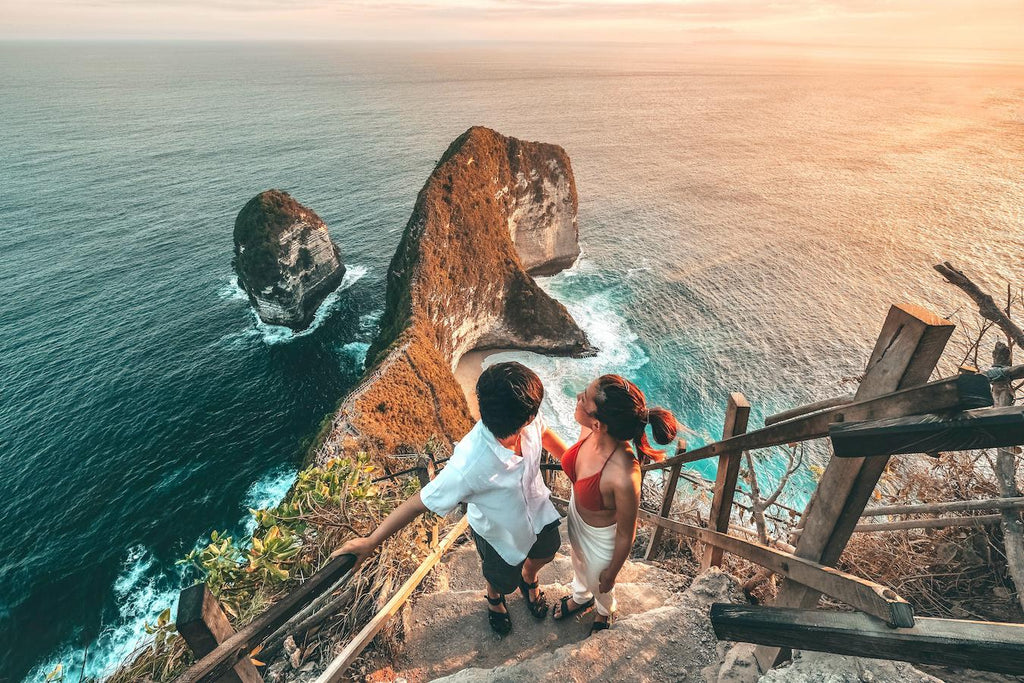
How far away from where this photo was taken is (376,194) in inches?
2165

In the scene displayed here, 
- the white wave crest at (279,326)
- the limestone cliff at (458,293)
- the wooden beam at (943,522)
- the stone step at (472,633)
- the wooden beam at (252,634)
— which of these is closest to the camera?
the wooden beam at (252,634)

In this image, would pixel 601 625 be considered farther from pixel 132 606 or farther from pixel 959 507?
pixel 132 606

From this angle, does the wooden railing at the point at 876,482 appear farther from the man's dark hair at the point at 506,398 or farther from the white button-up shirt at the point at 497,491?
the white button-up shirt at the point at 497,491

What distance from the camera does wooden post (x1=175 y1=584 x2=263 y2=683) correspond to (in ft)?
7.00

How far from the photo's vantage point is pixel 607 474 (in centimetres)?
334

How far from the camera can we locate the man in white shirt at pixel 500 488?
2.91 metres

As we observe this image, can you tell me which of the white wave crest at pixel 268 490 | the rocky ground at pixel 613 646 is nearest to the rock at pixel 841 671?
the rocky ground at pixel 613 646

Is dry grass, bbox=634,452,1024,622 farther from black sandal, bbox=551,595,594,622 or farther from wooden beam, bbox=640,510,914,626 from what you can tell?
black sandal, bbox=551,595,594,622

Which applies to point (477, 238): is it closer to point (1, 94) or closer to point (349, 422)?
point (349, 422)

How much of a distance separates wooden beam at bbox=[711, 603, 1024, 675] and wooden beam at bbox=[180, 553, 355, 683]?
2071 mm

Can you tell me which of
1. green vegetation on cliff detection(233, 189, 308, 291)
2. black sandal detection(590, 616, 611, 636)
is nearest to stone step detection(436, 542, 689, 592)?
black sandal detection(590, 616, 611, 636)

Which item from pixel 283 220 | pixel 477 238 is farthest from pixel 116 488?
pixel 477 238

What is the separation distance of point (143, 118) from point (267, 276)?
317ft

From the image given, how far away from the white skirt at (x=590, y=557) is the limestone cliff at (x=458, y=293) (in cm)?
1331
